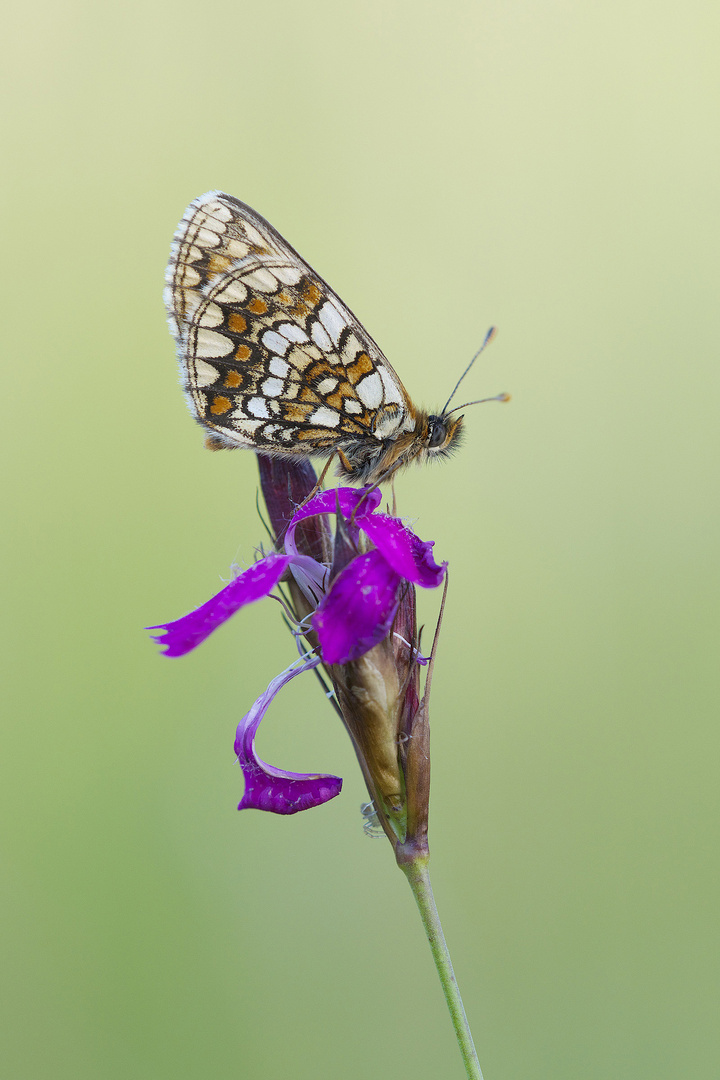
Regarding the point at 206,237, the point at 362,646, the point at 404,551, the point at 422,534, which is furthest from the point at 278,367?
the point at 422,534

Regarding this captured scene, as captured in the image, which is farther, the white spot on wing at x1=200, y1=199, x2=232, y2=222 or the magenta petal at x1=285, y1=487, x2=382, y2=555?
the white spot on wing at x1=200, y1=199, x2=232, y2=222

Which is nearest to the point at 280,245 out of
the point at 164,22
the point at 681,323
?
the point at 681,323

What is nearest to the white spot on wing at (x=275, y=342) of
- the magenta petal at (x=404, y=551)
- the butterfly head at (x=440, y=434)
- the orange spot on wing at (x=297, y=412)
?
the orange spot on wing at (x=297, y=412)

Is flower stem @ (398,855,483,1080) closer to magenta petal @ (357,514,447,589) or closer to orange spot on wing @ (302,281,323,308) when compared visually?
magenta petal @ (357,514,447,589)

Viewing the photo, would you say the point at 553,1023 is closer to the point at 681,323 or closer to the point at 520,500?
the point at 520,500

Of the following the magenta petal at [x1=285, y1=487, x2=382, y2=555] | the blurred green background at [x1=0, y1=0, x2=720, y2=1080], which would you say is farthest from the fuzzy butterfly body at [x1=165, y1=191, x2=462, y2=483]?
the blurred green background at [x1=0, y1=0, x2=720, y2=1080]

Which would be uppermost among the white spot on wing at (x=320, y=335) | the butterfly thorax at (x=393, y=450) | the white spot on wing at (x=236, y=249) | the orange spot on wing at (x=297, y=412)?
the white spot on wing at (x=236, y=249)

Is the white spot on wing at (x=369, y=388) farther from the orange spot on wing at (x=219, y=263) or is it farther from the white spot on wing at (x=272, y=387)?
the orange spot on wing at (x=219, y=263)
